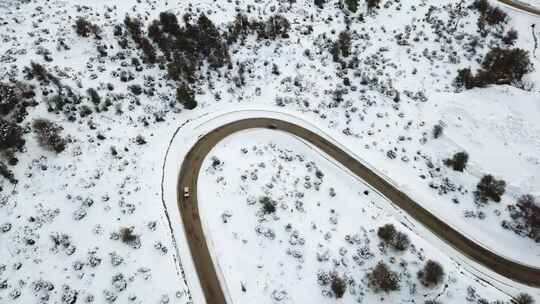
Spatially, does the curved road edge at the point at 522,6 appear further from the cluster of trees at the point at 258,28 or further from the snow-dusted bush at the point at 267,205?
the snow-dusted bush at the point at 267,205

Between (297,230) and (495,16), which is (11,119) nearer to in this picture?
(297,230)

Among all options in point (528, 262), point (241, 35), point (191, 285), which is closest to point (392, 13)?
point (241, 35)

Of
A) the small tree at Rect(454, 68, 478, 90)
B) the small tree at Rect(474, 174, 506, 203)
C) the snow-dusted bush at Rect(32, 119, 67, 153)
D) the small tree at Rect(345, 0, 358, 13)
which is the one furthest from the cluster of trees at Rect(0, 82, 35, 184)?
the small tree at Rect(454, 68, 478, 90)

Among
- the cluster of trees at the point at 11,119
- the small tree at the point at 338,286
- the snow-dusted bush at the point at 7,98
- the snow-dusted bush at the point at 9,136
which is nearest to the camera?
the small tree at the point at 338,286

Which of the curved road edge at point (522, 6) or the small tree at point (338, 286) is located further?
the curved road edge at point (522, 6)

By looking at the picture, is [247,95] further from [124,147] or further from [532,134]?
[532,134]

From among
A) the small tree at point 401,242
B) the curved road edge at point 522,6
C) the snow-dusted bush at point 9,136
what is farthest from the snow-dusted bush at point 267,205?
the curved road edge at point 522,6

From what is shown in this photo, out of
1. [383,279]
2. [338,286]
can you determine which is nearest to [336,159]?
[383,279]
